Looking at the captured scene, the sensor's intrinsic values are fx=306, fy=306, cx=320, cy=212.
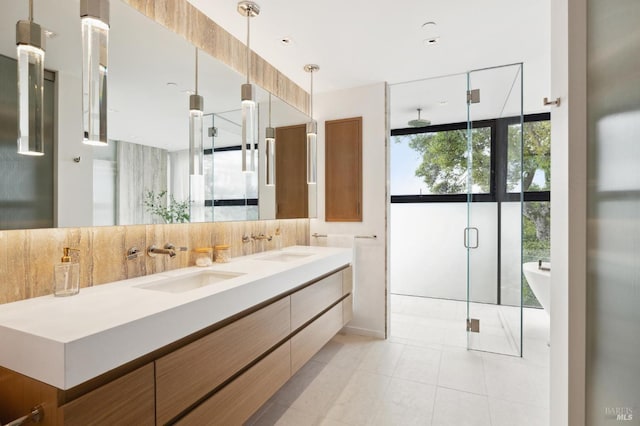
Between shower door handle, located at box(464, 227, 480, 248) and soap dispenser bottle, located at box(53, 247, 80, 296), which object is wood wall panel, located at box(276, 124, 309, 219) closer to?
shower door handle, located at box(464, 227, 480, 248)

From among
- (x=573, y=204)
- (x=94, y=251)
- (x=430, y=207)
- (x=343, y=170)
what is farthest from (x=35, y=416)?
(x=430, y=207)

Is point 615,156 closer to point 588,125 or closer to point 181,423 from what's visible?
point 588,125

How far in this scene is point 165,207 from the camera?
177 centimetres

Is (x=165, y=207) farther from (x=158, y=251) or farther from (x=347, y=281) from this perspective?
(x=347, y=281)

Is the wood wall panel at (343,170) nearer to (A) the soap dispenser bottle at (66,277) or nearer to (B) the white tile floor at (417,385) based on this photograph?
(B) the white tile floor at (417,385)

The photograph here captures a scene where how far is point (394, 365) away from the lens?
253cm

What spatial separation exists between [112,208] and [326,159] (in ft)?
7.22

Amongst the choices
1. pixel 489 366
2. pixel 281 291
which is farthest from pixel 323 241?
pixel 489 366

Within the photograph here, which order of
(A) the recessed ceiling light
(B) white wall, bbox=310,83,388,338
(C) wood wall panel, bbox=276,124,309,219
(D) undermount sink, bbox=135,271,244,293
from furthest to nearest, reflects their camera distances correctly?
(B) white wall, bbox=310,83,388,338
(C) wood wall panel, bbox=276,124,309,219
(A) the recessed ceiling light
(D) undermount sink, bbox=135,271,244,293

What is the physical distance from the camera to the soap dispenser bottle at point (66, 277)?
4.01 feet

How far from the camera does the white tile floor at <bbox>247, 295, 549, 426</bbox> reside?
1.89 metres

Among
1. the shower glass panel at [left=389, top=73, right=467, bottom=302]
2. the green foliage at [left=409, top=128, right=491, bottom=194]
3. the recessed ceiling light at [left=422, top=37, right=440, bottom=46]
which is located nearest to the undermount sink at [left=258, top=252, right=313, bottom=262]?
the recessed ceiling light at [left=422, top=37, right=440, bottom=46]

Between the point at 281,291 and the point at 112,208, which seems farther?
the point at 281,291

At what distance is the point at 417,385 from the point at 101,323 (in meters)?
2.11
